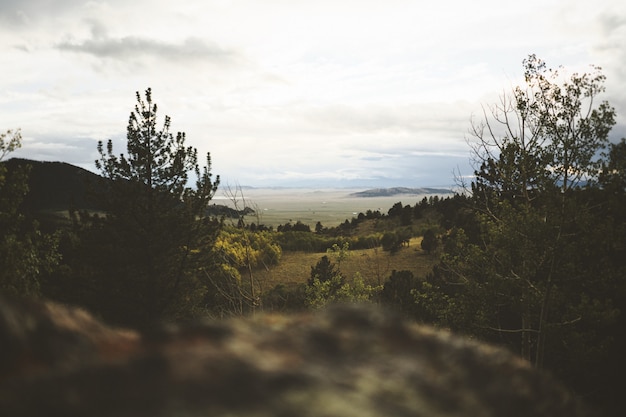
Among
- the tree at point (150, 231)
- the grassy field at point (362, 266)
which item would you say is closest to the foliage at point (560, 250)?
the tree at point (150, 231)

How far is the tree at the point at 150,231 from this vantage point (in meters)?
14.4

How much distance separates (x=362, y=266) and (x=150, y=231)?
28760 millimetres

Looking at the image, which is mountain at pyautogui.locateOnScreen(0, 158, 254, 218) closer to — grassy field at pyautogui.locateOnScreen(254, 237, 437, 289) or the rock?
grassy field at pyautogui.locateOnScreen(254, 237, 437, 289)

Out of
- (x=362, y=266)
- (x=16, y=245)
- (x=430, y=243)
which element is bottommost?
(x=362, y=266)

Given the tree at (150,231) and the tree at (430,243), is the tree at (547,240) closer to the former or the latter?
the tree at (150,231)

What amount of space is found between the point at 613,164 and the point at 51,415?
1352cm

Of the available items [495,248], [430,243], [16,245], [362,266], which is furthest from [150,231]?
[430,243]

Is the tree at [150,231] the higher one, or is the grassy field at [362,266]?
the tree at [150,231]

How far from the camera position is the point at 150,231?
14.9 meters

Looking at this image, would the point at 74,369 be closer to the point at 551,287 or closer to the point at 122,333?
the point at 122,333

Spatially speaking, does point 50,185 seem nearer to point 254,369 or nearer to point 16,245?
point 16,245

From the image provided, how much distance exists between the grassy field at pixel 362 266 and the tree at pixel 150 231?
21.1 meters

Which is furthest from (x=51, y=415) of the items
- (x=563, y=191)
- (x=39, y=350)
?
(x=563, y=191)

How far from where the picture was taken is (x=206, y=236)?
16078 millimetres
